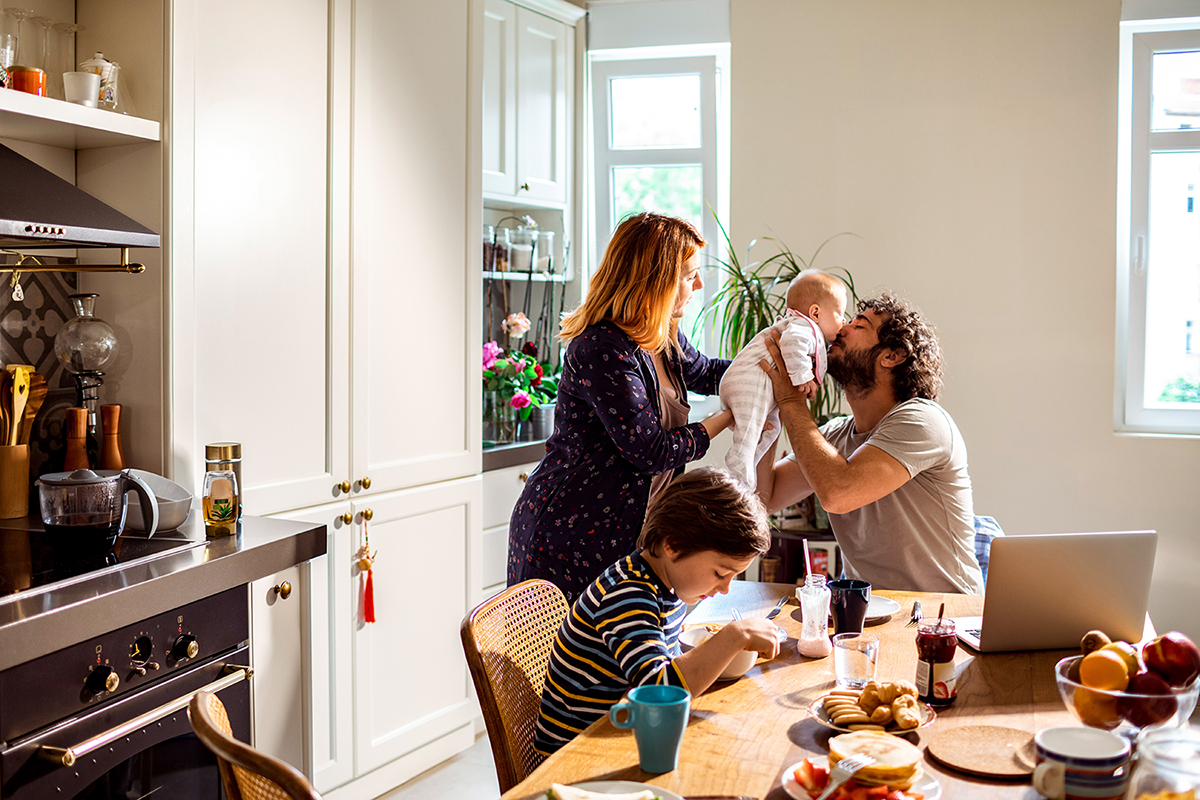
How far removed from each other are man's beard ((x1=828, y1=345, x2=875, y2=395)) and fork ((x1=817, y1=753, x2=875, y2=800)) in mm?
1408

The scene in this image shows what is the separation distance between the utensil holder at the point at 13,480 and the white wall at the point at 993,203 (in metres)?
2.81

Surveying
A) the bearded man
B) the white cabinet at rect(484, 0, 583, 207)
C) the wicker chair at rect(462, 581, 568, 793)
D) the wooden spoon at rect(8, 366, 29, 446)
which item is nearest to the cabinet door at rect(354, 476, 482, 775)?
the wooden spoon at rect(8, 366, 29, 446)

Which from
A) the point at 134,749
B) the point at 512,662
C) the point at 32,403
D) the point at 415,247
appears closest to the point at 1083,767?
the point at 512,662

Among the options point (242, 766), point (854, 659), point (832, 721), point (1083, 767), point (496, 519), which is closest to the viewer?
point (242, 766)

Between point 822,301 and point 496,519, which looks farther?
point 496,519

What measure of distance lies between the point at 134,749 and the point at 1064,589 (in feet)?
4.98

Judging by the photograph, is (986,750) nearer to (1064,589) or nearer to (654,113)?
(1064,589)

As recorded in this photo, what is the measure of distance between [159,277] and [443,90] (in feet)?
3.64

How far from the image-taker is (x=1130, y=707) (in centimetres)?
111

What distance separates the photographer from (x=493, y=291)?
12.9ft

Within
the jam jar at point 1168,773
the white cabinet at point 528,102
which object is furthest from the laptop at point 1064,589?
the white cabinet at point 528,102

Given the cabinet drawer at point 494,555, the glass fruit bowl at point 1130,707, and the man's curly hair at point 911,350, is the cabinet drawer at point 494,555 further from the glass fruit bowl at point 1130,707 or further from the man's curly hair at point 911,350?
the glass fruit bowl at point 1130,707

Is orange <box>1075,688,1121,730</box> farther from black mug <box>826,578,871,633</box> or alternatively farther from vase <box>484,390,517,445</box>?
vase <box>484,390,517,445</box>

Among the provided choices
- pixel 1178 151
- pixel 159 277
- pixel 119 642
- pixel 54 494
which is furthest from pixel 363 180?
pixel 1178 151
